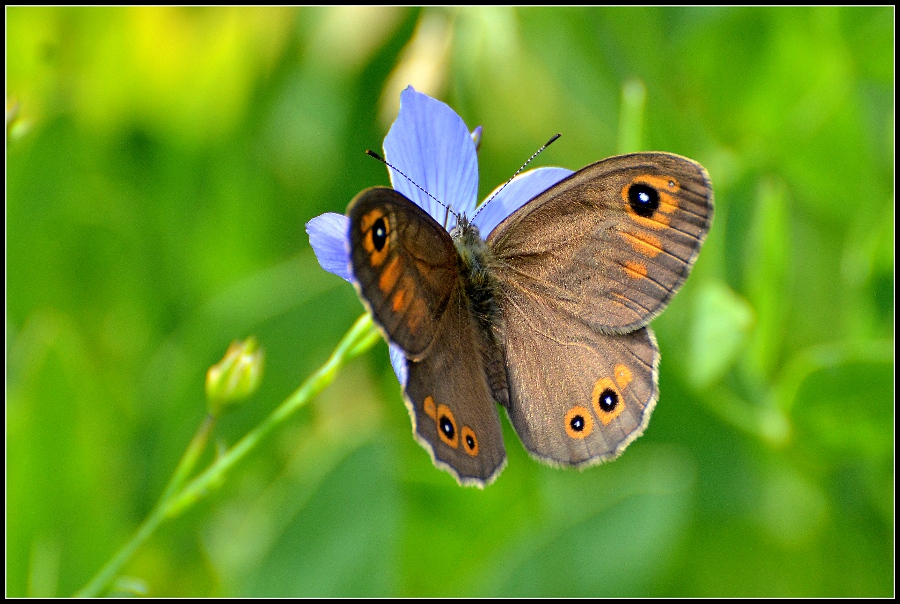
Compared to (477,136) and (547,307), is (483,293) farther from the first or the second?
(477,136)

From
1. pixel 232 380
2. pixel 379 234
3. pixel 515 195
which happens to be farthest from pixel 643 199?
pixel 232 380

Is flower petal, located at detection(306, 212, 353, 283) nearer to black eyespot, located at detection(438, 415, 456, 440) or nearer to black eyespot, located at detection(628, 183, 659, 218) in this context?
black eyespot, located at detection(438, 415, 456, 440)

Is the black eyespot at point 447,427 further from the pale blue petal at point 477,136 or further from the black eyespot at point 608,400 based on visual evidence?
the pale blue petal at point 477,136

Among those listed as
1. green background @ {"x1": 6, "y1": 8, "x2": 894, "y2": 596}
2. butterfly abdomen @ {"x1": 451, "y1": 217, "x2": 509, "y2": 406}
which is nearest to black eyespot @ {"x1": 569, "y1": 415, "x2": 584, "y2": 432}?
butterfly abdomen @ {"x1": 451, "y1": 217, "x2": 509, "y2": 406}

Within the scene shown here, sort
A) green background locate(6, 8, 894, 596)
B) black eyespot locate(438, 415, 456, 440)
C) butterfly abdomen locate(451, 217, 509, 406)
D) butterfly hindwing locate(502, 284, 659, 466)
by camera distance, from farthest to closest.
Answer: green background locate(6, 8, 894, 596), butterfly abdomen locate(451, 217, 509, 406), butterfly hindwing locate(502, 284, 659, 466), black eyespot locate(438, 415, 456, 440)

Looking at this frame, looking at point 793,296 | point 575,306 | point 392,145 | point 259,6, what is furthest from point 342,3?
point 793,296

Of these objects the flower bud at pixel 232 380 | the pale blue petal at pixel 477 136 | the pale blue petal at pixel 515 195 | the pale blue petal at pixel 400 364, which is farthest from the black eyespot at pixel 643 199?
the flower bud at pixel 232 380
